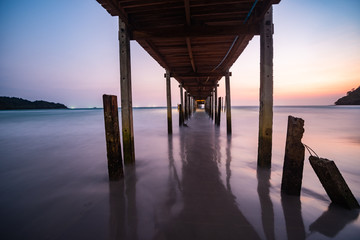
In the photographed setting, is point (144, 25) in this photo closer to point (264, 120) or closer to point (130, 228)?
point (264, 120)

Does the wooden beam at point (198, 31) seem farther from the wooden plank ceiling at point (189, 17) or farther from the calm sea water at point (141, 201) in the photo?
the calm sea water at point (141, 201)

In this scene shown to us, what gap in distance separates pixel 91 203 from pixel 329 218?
300 cm

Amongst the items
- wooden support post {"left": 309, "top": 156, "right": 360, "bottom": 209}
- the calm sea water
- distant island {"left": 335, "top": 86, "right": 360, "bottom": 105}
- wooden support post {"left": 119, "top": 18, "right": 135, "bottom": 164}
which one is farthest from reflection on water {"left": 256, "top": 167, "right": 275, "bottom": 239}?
distant island {"left": 335, "top": 86, "right": 360, "bottom": 105}

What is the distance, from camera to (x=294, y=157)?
2119 millimetres

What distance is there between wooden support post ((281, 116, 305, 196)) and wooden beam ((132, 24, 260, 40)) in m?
2.12

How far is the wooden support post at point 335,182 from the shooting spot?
6.16 feet

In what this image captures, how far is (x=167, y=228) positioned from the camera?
170 centimetres

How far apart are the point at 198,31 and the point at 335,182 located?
11.2ft

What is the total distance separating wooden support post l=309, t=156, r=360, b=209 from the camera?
188 centimetres

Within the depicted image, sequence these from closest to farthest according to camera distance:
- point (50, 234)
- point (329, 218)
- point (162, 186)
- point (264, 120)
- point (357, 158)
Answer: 1. point (50, 234)
2. point (329, 218)
3. point (162, 186)
4. point (264, 120)
5. point (357, 158)

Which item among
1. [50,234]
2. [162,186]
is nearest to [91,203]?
[50,234]

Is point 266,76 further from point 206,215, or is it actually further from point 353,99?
point 353,99

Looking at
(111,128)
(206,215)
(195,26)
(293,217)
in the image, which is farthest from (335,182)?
(195,26)

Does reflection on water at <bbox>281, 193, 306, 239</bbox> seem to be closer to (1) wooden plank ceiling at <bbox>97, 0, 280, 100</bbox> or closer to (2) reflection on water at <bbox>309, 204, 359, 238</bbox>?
(2) reflection on water at <bbox>309, 204, 359, 238</bbox>
